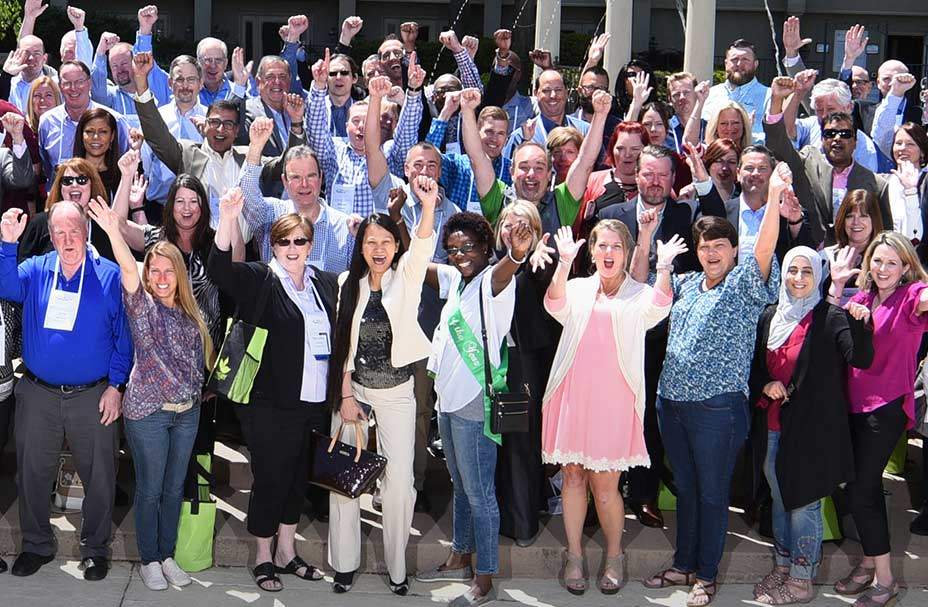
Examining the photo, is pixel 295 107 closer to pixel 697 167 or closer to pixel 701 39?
pixel 697 167

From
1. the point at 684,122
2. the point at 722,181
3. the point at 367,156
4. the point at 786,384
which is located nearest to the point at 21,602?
the point at 367,156

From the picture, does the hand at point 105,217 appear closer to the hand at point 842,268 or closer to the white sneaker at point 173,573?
the white sneaker at point 173,573

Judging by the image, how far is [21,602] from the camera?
254 inches

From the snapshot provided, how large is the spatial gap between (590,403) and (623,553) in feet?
3.02

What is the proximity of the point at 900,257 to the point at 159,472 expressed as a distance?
157 inches

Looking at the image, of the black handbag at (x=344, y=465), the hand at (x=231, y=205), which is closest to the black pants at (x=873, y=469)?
the black handbag at (x=344, y=465)

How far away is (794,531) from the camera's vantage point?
22.2 ft

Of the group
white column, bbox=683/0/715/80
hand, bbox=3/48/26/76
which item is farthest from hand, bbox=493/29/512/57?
white column, bbox=683/0/715/80

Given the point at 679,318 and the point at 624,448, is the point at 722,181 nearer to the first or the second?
the point at 679,318

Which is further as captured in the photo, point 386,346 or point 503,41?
point 503,41

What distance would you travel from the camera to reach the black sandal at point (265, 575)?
6750 millimetres

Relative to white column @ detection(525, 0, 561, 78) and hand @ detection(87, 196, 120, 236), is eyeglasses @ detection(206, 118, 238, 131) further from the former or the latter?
white column @ detection(525, 0, 561, 78)

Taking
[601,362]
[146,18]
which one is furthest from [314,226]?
[146,18]

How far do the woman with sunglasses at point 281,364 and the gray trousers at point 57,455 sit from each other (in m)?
0.74
